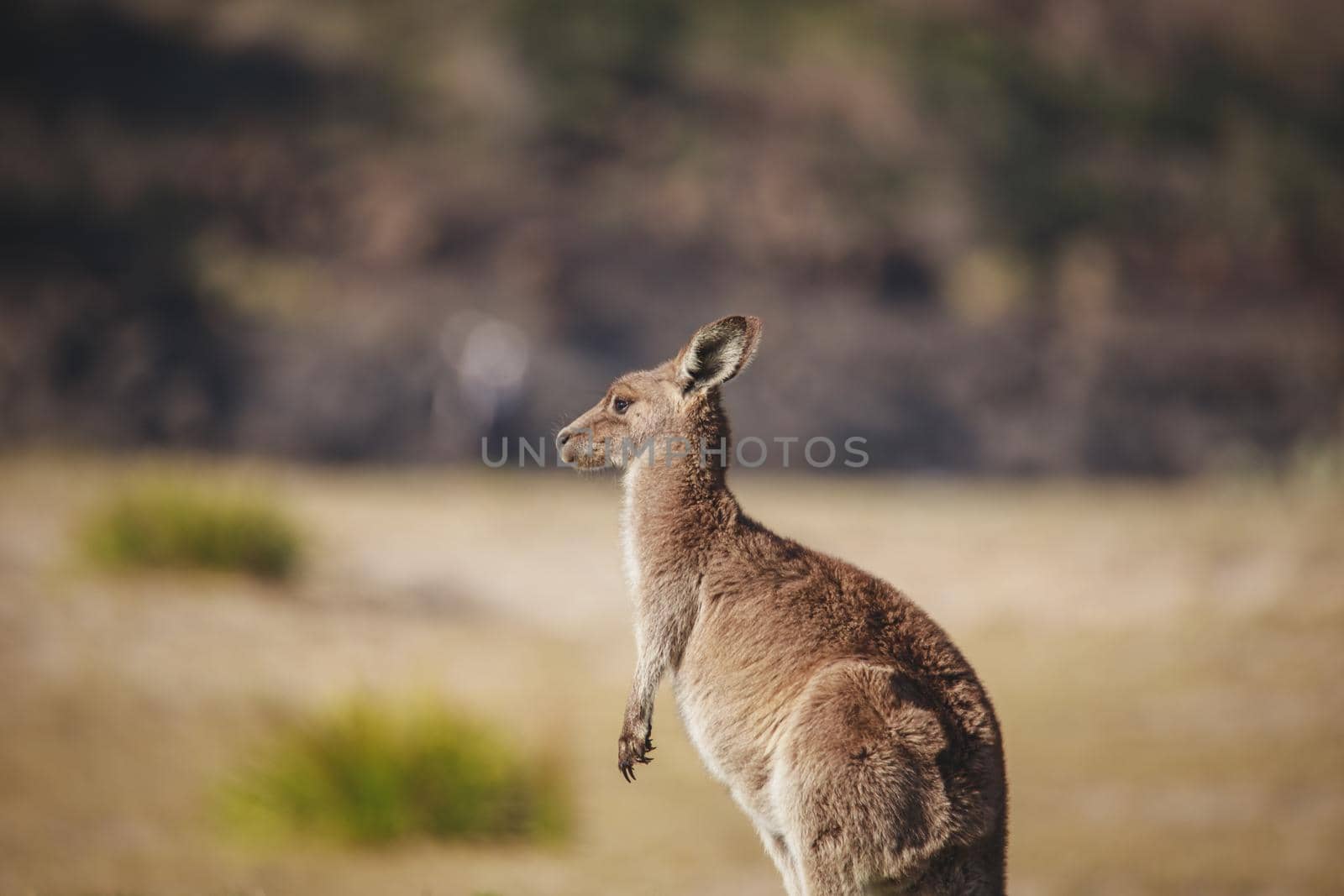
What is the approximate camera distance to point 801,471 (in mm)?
25062

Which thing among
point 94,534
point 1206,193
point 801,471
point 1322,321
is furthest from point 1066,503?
point 1206,193

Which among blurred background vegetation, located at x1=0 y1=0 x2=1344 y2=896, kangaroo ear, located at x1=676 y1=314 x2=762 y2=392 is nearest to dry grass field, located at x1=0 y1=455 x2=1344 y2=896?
blurred background vegetation, located at x1=0 y1=0 x2=1344 y2=896

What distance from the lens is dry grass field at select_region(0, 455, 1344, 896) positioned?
817 centimetres

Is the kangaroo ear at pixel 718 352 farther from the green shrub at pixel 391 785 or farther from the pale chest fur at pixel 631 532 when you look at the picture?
the green shrub at pixel 391 785

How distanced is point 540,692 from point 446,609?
271cm

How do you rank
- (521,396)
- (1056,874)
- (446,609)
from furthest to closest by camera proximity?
(521,396), (446,609), (1056,874)

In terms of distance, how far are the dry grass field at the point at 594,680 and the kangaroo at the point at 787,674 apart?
3.87 meters

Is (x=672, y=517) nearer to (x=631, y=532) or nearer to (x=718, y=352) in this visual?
(x=631, y=532)

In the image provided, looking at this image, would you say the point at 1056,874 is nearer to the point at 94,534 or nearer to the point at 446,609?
the point at 446,609

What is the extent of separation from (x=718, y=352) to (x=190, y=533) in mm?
10200

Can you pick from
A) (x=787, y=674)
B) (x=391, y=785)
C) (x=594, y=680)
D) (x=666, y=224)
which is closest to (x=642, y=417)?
(x=787, y=674)

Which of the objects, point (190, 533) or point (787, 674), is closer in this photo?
point (787, 674)

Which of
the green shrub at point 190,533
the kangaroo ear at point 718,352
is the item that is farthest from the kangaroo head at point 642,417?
the green shrub at point 190,533

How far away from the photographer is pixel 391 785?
8430mm
